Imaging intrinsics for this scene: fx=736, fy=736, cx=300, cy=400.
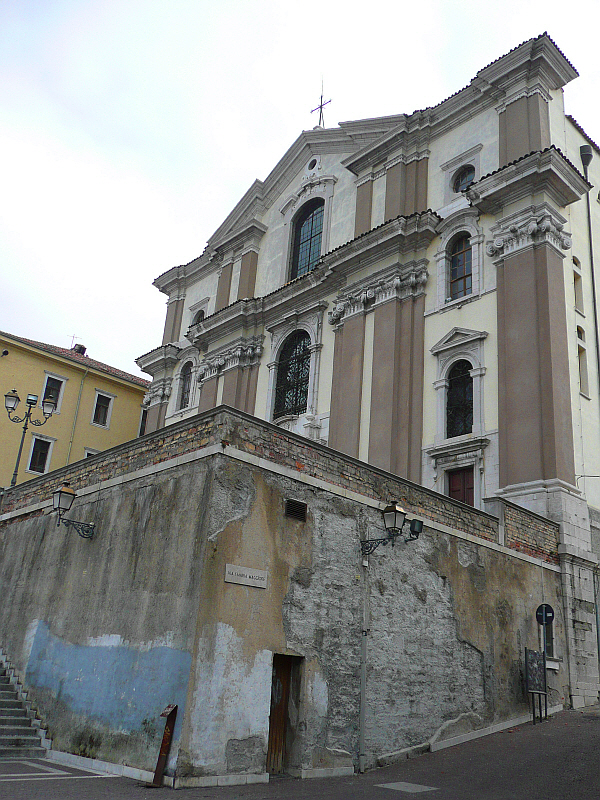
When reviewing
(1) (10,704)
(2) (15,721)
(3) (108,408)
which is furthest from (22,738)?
(3) (108,408)

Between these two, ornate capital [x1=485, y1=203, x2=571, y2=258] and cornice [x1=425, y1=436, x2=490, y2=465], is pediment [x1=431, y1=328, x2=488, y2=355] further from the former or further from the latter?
cornice [x1=425, y1=436, x2=490, y2=465]

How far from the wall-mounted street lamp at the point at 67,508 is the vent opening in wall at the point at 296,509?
12.7 feet

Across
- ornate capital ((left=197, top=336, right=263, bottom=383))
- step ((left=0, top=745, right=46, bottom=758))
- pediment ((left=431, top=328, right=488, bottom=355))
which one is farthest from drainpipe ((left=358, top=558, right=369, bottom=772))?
ornate capital ((left=197, top=336, right=263, bottom=383))

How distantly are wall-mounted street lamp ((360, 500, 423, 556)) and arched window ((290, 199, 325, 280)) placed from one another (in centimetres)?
1873

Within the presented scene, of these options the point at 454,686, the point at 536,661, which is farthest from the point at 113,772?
the point at 536,661

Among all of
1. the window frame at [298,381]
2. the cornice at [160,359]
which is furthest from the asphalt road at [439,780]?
the cornice at [160,359]

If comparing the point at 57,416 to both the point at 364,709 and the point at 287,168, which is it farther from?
the point at 364,709

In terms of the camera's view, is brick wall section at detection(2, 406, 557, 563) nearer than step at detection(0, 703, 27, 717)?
Yes

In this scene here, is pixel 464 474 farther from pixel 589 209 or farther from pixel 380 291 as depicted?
pixel 589 209

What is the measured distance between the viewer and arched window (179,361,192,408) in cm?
3478

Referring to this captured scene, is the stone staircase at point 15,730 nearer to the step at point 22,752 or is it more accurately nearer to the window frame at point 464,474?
the step at point 22,752

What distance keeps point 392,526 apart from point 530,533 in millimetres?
5665

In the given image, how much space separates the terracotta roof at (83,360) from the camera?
3353cm

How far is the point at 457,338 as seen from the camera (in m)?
22.1
